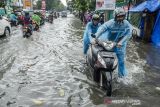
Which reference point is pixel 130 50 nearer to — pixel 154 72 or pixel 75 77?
pixel 154 72

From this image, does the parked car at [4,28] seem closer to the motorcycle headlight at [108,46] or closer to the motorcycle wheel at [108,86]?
the motorcycle headlight at [108,46]

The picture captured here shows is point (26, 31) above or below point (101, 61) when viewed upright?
below

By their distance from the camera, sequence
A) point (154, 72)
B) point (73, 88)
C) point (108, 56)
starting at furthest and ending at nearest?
1. point (154, 72)
2. point (73, 88)
3. point (108, 56)

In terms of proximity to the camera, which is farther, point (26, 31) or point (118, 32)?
point (26, 31)

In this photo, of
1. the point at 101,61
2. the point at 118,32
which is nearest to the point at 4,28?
the point at 118,32

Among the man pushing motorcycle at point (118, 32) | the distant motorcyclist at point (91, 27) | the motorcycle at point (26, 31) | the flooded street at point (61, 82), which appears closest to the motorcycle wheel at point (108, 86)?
the flooded street at point (61, 82)

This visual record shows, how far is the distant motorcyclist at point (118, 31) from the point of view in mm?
7123

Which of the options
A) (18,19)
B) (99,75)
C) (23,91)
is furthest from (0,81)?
(18,19)

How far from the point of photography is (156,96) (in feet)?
22.2

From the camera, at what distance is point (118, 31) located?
7.49 meters

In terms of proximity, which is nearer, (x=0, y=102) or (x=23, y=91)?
(x=0, y=102)

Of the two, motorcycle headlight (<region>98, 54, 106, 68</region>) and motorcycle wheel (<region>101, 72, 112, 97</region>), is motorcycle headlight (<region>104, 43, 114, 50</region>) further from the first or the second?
motorcycle wheel (<region>101, 72, 112, 97</region>)

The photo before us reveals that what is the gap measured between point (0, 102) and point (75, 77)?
275 centimetres

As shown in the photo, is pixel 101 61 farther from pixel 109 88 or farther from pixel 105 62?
pixel 109 88
